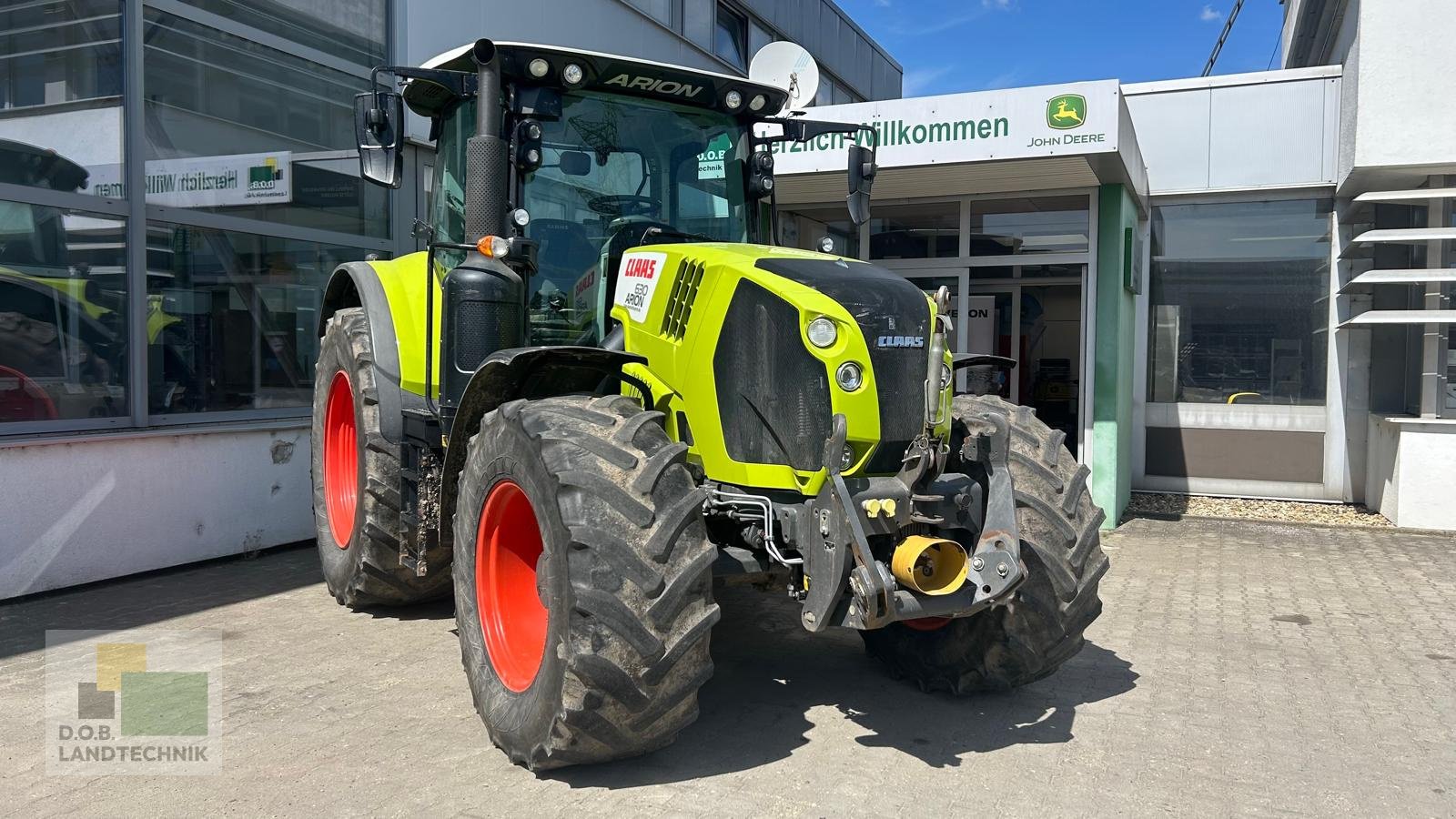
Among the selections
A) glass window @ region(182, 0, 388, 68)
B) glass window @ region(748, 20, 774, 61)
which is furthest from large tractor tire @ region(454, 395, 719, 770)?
glass window @ region(748, 20, 774, 61)

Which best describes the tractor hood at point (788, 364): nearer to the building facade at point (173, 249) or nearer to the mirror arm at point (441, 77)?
the mirror arm at point (441, 77)

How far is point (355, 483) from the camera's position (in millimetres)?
6492

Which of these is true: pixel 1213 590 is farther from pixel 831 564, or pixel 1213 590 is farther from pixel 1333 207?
pixel 1333 207

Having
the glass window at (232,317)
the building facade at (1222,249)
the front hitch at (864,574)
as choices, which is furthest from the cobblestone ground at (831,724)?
the building facade at (1222,249)

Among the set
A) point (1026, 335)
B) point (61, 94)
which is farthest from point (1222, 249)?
point (61, 94)

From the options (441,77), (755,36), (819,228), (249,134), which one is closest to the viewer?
(441,77)

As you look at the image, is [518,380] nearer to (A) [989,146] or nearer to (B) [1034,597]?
(B) [1034,597]

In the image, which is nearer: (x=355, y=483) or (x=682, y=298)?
(x=682, y=298)

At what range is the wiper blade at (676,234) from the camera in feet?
15.7

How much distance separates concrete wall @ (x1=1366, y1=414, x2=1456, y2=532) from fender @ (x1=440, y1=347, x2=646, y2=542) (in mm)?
7674

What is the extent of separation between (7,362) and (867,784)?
563 cm

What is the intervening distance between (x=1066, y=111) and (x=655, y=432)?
5.56 metres

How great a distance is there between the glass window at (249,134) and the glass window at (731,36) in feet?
24.5

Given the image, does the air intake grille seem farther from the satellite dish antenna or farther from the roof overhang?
the roof overhang
